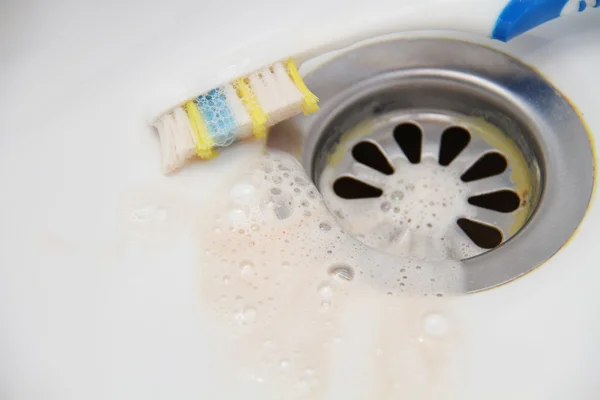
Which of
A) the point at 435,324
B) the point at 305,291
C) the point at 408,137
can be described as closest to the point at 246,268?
the point at 305,291

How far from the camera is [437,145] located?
2.28 ft

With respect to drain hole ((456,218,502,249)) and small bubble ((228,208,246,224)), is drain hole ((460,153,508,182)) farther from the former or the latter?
small bubble ((228,208,246,224))

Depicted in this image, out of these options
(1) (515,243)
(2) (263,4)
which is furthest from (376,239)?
(2) (263,4)

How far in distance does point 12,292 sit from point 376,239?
0.32 m

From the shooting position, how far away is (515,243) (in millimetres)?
550

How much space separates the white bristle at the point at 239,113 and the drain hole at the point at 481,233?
0.22 meters

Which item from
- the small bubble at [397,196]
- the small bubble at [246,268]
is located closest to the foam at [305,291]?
the small bubble at [246,268]

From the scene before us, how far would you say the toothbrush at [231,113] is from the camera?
0.58m

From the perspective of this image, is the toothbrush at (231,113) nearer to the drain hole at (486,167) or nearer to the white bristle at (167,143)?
the white bristle at (167,143)

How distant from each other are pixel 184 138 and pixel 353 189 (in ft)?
0.61

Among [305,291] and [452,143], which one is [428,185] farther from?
[305,291]

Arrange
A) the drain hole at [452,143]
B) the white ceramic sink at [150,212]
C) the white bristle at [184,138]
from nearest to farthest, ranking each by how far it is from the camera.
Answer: the white ceramic sink at [150,212]
the white bristle at [184,138]
the drain hole at [452,143]

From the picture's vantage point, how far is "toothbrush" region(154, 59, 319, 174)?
582mm

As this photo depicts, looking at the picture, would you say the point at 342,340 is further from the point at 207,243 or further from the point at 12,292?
the point at 12,292
